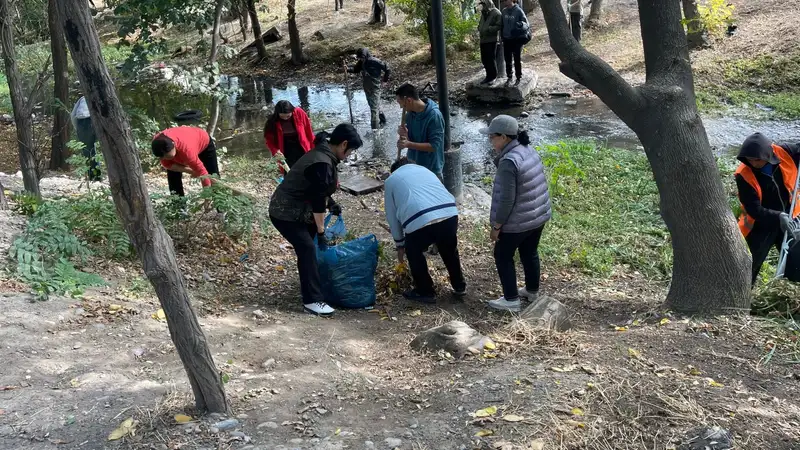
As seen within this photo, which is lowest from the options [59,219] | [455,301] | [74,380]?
[455,301]

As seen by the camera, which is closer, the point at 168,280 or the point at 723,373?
the point at 168,280

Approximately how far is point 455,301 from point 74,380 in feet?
10.5

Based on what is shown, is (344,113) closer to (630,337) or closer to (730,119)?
(730,119)

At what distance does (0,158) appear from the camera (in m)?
13.2

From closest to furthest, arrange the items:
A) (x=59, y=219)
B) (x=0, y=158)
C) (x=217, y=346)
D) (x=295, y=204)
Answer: (x=217, y=346) < (x=295, y=204) < (x=59, y=219) < (x=0, y=158)

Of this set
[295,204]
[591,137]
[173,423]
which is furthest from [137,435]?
[591,137]

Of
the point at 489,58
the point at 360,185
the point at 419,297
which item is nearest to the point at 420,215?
the point at 419,297

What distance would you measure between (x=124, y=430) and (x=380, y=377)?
65.3 inches

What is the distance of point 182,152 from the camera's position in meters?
7.05

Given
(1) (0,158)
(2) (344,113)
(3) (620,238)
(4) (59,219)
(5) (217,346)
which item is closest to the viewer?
(5) (217,346)

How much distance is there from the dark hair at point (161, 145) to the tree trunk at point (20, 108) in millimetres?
2082

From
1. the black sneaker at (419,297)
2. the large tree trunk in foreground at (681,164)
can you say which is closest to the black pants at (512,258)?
the black sneaker at (419,297)

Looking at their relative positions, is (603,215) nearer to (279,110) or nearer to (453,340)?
(279,110)

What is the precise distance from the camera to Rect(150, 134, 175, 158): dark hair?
6.64 meters
